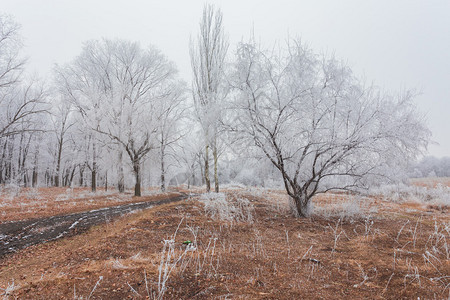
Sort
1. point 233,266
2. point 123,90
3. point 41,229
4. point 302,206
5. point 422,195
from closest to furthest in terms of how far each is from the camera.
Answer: point 233,266 < point 41,229 < point 302,206 < point 422,195 < point 123,90

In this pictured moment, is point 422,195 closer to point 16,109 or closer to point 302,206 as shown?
point 302,206

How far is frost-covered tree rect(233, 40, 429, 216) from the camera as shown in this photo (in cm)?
→ 646

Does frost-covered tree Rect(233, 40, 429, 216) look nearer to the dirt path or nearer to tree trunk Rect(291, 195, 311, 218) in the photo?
tree trunk Rect(291, 195, 311, 218)

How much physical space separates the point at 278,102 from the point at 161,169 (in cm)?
1348

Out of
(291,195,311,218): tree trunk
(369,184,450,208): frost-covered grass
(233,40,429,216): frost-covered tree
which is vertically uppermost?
(233,40,429,216): frost-covered tree

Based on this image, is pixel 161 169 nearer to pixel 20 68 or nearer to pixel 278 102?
pixel 20 68

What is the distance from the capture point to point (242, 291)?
8.95ft

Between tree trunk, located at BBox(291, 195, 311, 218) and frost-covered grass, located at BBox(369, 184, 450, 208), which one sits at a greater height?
tree trunk, located at BBox(291, 195, 311, 218)

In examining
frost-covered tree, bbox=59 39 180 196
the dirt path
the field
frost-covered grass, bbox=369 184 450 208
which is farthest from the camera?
frost-covered tree, bbox=59 39 180 196

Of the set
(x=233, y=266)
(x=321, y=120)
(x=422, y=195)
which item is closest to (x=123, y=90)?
(x=321, y=120)

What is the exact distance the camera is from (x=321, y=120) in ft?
22.8

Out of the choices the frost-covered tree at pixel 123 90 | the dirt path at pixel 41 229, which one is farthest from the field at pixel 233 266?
the frost-covered tree at pixel 123 90

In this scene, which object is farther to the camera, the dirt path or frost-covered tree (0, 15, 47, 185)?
frost-covered tree (0, 15, 47, 185)

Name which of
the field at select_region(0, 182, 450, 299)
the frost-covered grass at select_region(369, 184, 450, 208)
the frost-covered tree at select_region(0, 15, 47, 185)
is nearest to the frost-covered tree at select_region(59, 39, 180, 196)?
the frost-covered tree at select_region(0, 15, 47, 185)
